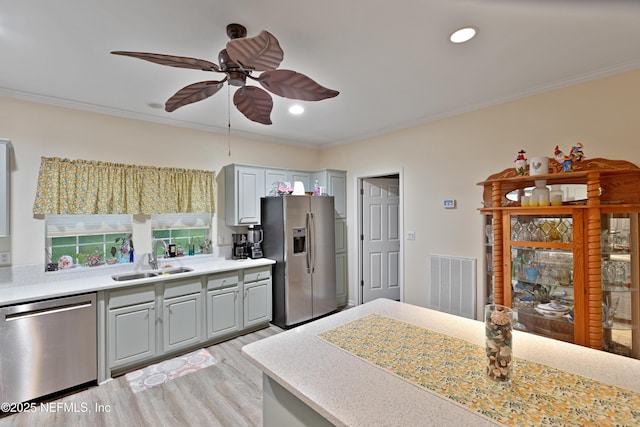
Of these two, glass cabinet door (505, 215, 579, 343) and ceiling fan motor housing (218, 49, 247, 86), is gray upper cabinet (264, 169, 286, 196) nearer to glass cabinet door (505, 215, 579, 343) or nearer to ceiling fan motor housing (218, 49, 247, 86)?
ceiling fan motor housing (218, 49, 247, 86)

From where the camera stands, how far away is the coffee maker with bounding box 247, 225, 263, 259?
4.06 meters

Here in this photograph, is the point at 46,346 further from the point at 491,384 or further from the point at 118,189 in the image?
the point at 491,384

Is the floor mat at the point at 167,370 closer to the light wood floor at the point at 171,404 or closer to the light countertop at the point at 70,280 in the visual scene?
the light wood floor at the point at 171,404

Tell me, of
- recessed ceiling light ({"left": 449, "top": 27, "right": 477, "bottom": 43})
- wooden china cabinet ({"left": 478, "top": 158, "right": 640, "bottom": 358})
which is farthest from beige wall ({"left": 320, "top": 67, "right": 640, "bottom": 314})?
recessed ceiling light ({"left": 449, "top": 27, "right": 477, "bottom": 43})

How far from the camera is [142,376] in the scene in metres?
2.78

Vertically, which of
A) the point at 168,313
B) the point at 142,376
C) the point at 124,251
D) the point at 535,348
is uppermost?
the point at 124,251

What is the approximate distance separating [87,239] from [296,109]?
2.71 metres

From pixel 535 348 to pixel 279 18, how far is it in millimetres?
2292

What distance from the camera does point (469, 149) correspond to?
10.9ft

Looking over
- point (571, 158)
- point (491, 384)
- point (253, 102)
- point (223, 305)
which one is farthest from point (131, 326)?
point (571, 158)

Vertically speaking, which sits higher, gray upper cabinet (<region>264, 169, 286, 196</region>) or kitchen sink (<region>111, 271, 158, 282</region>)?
gray upper cabinet (<region>264, 169, 286, 196</region>)

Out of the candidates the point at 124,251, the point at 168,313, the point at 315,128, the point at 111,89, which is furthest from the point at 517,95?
the point at 124,251

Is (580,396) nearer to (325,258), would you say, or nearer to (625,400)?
(625,400)

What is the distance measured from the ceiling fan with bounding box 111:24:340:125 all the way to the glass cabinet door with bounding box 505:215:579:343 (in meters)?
2.21
